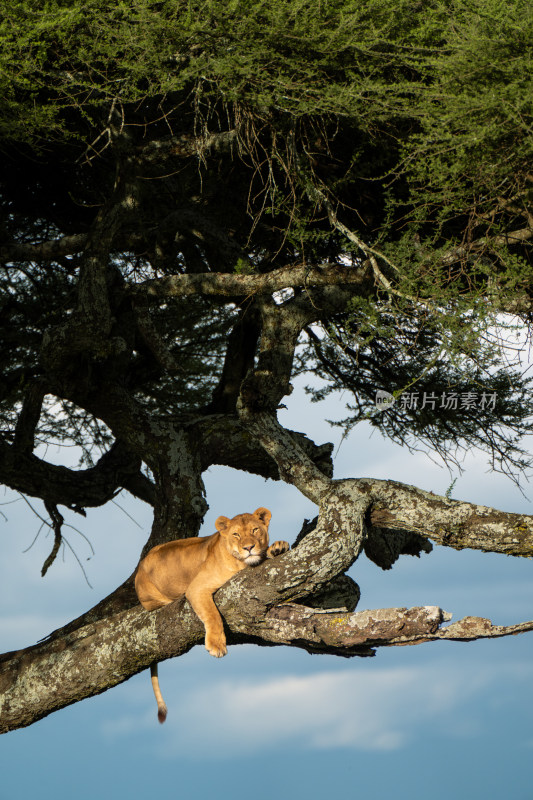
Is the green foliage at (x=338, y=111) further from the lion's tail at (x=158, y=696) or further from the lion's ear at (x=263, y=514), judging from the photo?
the lion's tail at (x=158, y=696)

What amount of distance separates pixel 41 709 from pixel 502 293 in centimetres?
417

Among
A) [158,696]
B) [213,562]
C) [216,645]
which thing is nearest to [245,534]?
[213,562]

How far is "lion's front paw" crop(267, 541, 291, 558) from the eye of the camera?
17.3 ft

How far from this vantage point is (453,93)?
6.02 metres

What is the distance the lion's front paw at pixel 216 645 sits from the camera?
4969 millimetres

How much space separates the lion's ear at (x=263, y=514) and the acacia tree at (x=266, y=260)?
0.24m

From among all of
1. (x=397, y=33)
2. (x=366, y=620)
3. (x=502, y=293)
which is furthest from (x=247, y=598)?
(x=397, y=33)

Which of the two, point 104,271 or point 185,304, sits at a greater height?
point 185,304

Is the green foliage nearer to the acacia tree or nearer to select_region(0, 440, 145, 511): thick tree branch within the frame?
the acacia tree

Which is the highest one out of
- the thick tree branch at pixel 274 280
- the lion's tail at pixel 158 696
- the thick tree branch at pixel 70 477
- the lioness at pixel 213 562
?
the thick tree branch at pixel 274 280

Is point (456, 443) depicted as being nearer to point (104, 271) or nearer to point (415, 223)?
point (415, 223)

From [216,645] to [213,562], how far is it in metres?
0.46

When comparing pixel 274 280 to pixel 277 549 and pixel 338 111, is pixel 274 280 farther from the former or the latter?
pixel 277 549

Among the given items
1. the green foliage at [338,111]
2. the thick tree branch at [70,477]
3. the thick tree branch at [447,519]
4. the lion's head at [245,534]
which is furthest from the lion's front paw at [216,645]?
the thick tree branch at [70,477]
